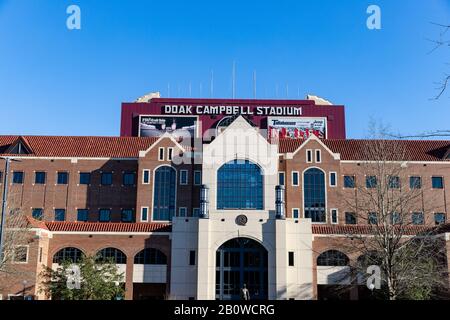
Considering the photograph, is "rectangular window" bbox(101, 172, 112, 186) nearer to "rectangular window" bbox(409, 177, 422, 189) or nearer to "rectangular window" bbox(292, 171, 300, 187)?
"rectangular window" bbox(292, 171, 300, 187)

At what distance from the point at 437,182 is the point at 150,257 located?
33414 mm

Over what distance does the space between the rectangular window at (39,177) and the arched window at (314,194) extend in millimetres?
29360

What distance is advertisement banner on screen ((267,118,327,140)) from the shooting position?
273 feet

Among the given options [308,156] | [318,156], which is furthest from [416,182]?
[308,156]

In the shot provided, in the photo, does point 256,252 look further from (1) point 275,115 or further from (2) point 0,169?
(1) point 275,115

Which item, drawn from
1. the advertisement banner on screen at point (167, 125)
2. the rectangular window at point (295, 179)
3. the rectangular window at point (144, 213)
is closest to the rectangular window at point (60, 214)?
the rectangular window at point (144, 213)

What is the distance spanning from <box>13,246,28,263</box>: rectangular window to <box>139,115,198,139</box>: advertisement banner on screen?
39286 mm

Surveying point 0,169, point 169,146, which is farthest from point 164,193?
point 0,169

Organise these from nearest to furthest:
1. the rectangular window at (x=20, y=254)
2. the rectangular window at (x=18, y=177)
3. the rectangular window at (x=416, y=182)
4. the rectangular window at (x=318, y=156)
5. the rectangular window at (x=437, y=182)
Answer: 1. the rectangular window at (x=20, y=254)
2. the rectangular window at (x=416, y=182)
3. the rectangular window at (x=318, y=156)
4. the rectangular window at (x=437, y=182)
5. the rectangular window at (x=18, y=177)

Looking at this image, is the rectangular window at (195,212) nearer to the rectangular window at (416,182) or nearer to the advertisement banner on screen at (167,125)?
the rectangular window at (416,182)

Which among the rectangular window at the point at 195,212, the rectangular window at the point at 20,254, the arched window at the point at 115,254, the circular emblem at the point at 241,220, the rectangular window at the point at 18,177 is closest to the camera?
the rectangular window at the point at 20,254

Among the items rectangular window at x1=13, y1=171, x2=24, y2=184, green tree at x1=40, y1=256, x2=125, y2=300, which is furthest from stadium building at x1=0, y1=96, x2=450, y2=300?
green tree at x1=40, y1=256, x2=125, y2=300

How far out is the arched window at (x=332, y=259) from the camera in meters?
48.9
